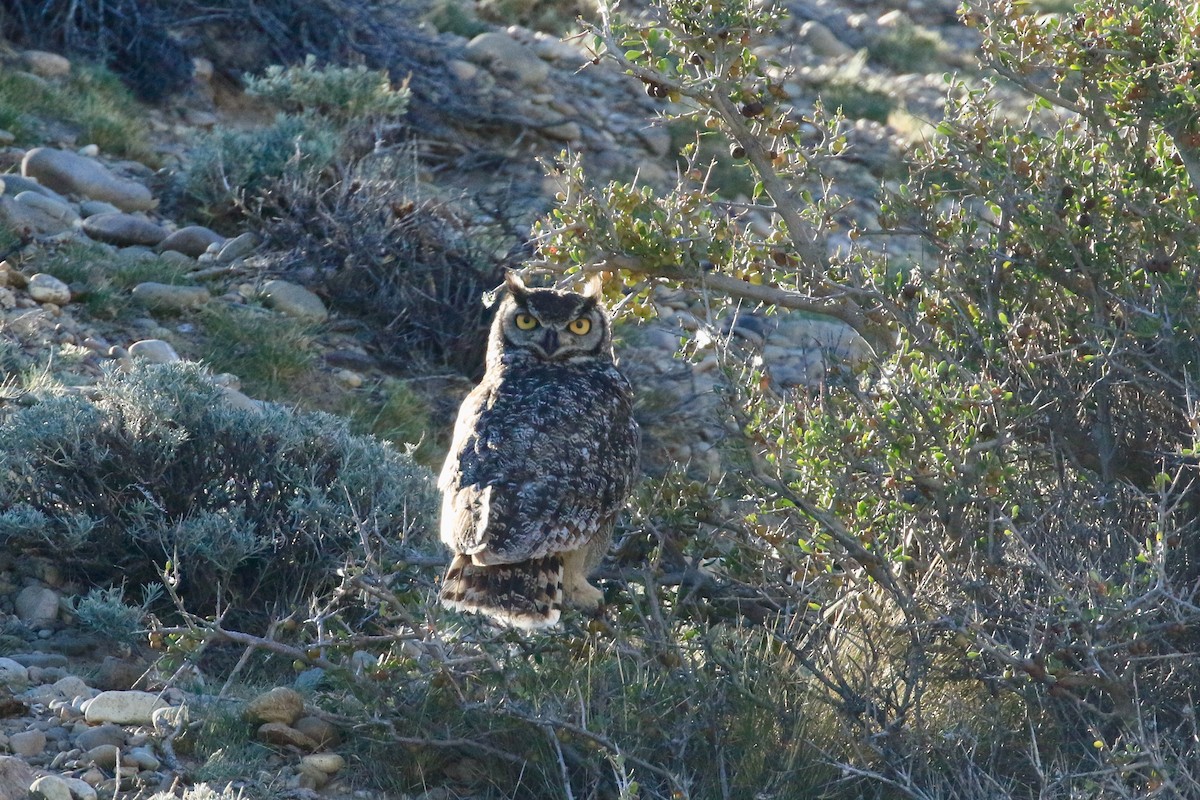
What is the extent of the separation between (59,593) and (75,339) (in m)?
1.83

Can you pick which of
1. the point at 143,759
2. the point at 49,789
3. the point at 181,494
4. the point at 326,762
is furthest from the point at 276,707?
the point at 181,494

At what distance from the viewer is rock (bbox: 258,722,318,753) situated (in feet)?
12.3

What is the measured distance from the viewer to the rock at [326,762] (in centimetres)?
371

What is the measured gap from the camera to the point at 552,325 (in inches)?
193

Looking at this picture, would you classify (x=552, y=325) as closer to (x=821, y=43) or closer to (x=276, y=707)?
(x=276, y=707)

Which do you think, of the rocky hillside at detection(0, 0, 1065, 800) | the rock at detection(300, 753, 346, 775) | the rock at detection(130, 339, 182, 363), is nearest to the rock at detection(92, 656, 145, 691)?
the rocky hillside at detection(0, 0, 1065, 800)

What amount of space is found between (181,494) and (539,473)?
130cm

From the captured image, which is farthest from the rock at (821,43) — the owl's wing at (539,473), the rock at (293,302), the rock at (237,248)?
the owl's wing at (539,473)

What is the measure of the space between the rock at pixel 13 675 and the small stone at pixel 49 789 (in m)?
0.68

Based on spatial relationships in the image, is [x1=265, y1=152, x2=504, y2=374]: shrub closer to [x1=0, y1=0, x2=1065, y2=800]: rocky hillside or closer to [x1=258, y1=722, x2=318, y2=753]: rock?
[x1=0, y1=0, x2=1065, y2=800]: rocky hillside

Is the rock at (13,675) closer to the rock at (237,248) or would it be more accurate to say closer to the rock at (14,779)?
the rock at (14,779)

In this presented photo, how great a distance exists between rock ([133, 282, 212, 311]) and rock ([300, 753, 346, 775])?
136 inches

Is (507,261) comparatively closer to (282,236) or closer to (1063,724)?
(282,236)

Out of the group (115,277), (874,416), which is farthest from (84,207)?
(874,416)
